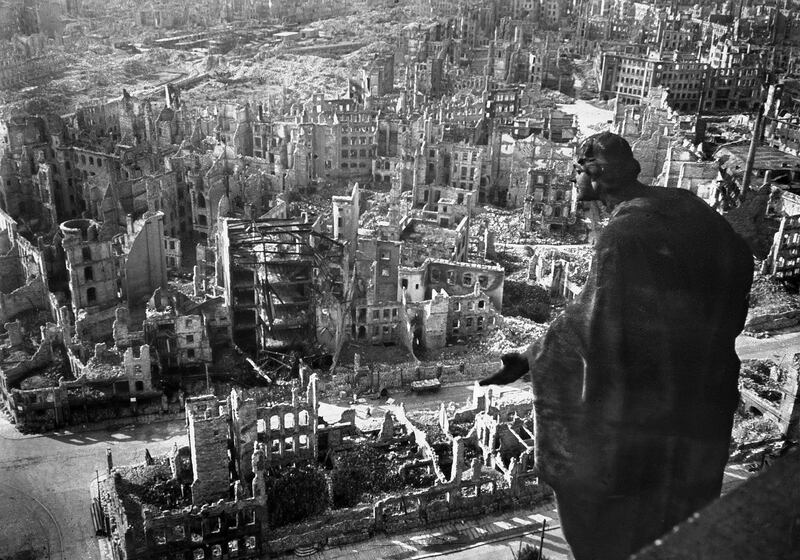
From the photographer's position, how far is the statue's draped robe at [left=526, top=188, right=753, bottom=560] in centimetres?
843

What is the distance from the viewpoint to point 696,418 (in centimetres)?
866

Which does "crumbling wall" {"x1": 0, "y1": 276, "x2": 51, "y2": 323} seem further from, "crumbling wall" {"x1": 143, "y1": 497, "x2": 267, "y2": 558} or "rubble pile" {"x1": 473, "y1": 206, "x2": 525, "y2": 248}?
"rubble pile" {"x1": 473, "y1": 206, "x2": 525, "y2": 248}

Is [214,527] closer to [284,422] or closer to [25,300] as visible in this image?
[284,422]

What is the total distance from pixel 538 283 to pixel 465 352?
1090 centimetres

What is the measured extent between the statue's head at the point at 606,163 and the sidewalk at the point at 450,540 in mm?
23044

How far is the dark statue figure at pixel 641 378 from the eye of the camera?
8430 mm

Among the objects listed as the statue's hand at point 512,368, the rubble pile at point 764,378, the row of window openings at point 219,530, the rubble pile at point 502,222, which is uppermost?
the statue's hand at point 512,368

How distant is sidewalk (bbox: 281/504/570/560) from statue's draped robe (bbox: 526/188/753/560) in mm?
22092

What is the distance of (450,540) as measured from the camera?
31.4 meters

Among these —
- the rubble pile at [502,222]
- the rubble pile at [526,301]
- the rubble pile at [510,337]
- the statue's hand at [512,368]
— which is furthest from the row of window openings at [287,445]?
the rubble pile at [502,222]

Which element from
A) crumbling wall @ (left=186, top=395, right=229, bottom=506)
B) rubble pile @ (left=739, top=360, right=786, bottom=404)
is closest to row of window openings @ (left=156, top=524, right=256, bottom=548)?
crumbling wall @ (left=186, top=395, right=229, bottom=506)

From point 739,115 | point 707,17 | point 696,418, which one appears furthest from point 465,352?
point 707,17

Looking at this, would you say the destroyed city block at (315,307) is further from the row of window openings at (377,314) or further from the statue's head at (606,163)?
the statue's head at (606,163)

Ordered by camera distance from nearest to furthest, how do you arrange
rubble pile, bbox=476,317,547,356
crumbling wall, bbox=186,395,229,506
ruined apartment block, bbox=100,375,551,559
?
ruined apartment block, bbox=100,375,551,559, crumbling wall, bbox=186,395,229,506, rubble pile, bbox=476,317,547,356
